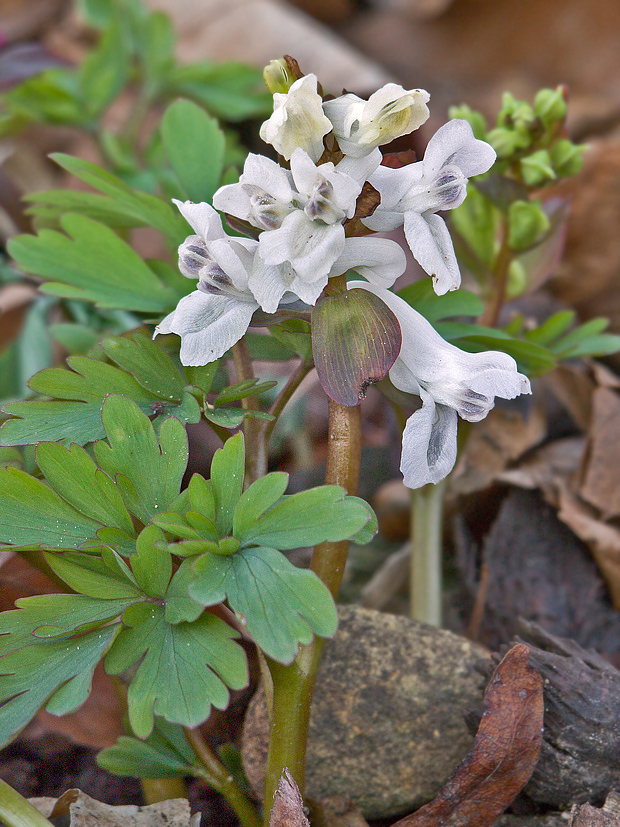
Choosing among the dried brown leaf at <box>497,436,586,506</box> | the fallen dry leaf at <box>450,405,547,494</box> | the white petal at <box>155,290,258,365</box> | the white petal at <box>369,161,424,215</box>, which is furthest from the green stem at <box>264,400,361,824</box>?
the dried brown leaf at <box>497,436,586,506</box>

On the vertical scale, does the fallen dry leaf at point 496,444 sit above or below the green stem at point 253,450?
below

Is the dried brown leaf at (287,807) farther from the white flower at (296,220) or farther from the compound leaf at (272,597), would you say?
the white flower at (296,220)

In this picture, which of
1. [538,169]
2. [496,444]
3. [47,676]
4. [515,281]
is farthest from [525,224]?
[47,676]

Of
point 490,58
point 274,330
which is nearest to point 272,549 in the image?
point 274,330

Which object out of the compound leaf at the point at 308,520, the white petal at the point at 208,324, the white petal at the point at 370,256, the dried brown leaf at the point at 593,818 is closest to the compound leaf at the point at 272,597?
the compound leaf at the point at 308,520

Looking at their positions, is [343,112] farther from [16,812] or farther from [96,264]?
[16,812]
